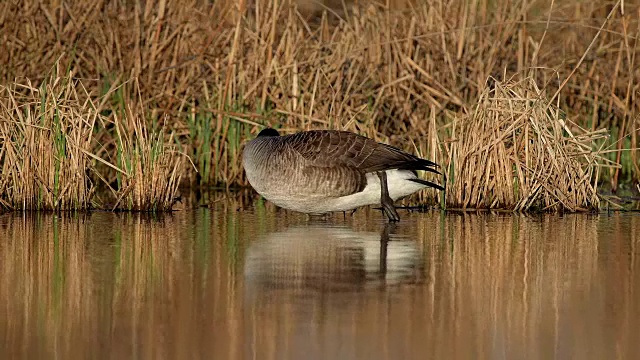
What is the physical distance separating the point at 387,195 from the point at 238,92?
3.62 metres

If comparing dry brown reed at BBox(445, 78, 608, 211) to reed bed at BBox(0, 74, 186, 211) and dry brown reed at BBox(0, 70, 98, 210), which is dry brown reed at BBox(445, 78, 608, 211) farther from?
dry brown reed at BBox(0, 70, 98, 210)

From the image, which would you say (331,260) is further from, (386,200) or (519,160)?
(519,160)

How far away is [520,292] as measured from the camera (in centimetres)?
659

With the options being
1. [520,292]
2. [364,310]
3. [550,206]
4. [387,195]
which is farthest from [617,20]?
[364,310]

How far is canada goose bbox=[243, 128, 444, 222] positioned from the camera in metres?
9.69

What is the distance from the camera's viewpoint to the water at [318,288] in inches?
207

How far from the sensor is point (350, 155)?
977cm

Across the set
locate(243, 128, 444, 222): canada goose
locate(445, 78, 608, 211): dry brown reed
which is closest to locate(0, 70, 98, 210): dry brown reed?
locate(243, 128, 444, 222): canada goose

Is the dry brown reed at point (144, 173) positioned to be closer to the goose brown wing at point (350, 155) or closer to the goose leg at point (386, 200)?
the goose brown wing at point (350, 155)

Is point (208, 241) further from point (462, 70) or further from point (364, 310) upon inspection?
point (462, 70)

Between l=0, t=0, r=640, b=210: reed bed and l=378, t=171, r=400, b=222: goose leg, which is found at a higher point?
l=0, t=0, r=640, b=210: reed bed

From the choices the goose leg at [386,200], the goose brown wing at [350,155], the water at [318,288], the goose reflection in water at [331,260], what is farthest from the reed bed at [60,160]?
the goose leg at [386,200]

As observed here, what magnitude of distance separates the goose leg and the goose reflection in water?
0.82 ft

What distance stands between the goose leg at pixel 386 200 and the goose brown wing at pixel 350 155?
113 millimetres
